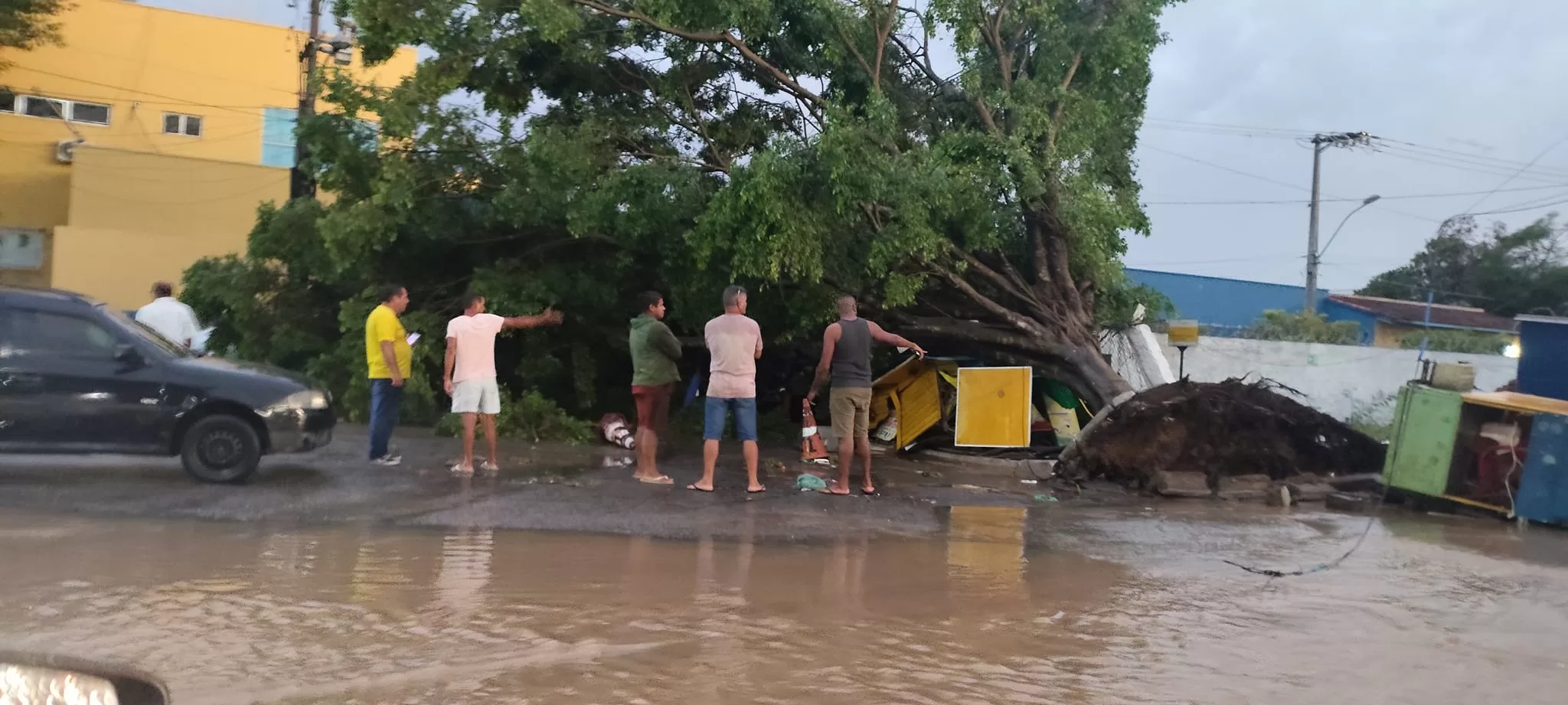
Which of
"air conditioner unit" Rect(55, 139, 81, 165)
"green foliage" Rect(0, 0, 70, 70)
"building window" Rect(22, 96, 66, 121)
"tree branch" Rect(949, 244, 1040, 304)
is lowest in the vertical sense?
"tree branch" Rect(949, 244, 1040, 304)

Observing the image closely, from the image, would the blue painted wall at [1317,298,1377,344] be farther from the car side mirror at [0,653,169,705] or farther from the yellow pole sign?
the car side mirror at [0,653,169,705]

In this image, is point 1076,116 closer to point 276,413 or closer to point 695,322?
point 695,322

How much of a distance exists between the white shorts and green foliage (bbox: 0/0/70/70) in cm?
2436

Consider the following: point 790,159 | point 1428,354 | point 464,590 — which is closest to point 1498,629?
point 464,590

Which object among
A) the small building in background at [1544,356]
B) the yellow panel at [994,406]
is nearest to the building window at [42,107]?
the yellow panel at [994,406]

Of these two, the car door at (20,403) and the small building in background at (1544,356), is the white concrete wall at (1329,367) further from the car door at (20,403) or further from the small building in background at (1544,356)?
the car door at (20,403)

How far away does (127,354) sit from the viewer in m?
8.83

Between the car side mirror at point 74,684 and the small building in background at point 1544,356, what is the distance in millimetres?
14052

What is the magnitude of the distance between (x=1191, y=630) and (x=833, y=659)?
6.66 feet

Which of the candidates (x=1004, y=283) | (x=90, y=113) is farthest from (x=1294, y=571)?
(x=90, y=113)

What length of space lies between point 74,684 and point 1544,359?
46.9 ft

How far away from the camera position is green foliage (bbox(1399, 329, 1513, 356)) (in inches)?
1126

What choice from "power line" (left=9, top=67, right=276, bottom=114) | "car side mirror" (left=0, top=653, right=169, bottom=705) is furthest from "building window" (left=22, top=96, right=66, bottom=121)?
"car side mirror" (left=0, top=653, right=169, bottom=705)

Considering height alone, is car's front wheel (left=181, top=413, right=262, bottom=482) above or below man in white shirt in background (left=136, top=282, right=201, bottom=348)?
below
